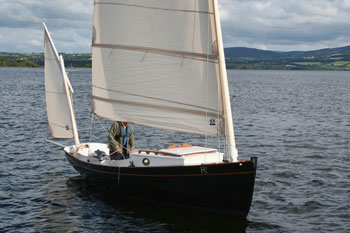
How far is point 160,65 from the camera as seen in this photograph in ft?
59.8

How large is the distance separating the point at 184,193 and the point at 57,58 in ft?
36.4

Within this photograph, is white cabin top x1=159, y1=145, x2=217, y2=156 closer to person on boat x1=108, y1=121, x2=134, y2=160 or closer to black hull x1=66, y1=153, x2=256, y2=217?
black hull x1=66, y1=153, x2=256, y2=217

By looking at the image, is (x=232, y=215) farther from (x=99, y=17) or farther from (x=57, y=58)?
(x=57, y=58)

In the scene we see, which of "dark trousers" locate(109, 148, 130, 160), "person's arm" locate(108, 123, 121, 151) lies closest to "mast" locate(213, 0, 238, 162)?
"dark trousers" locate(109, 148, 130, 160)

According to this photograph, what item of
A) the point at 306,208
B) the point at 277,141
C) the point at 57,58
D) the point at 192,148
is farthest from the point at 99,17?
the point at 277,141

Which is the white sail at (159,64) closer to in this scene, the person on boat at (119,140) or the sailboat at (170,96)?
the sailboat at (170,96)

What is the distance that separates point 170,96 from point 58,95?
29.4 feet

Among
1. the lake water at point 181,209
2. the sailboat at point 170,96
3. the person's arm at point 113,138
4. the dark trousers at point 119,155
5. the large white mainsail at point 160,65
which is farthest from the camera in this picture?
the dark trousers at point 119,155

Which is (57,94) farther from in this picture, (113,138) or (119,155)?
(119,155)

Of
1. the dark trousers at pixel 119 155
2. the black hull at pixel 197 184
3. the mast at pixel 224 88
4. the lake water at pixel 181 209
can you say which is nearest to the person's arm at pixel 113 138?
the dark trousers at pixel 119 155

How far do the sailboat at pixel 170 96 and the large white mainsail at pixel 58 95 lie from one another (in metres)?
4.04

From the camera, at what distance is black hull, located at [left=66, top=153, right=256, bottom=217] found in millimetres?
16484

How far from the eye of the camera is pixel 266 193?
71.0 feet

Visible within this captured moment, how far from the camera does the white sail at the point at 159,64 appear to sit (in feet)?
55.6
